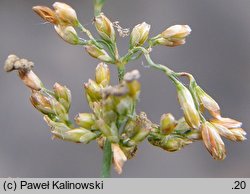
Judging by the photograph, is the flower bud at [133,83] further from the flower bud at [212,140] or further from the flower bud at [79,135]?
the flower bud at [212,140]

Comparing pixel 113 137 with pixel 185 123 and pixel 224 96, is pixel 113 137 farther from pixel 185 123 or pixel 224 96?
pixel 224 96

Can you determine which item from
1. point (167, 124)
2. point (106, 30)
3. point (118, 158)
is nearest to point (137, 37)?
point (106, 30)

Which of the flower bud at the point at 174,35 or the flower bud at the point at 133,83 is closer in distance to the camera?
the flower bud at the point at 133,83

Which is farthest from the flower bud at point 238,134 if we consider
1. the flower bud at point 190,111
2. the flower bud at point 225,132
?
the flower bud at point 190,111

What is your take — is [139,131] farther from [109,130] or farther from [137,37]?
[137,37]

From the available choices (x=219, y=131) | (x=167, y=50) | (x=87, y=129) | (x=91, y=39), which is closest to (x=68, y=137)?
(x=87, y=129)

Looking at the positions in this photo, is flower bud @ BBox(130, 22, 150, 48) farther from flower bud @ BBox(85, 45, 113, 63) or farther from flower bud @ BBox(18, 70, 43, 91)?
flower bud @ BBox(18, 70, 43, 91)

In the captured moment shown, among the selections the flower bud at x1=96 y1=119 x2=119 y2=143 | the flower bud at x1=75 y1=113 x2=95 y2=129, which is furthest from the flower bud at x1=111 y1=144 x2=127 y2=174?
the flower bud at x1=75 y1=113 x2=95 y2=129
